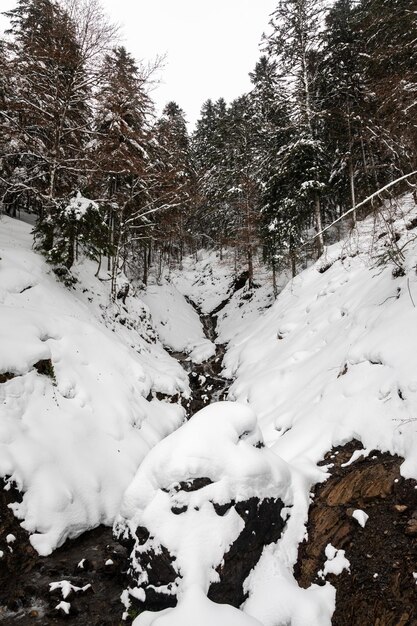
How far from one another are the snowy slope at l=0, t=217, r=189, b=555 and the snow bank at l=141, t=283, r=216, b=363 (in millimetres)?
5148

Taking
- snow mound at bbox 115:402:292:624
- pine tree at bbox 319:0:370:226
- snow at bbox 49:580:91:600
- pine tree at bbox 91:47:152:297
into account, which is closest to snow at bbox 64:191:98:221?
pine tree at bbox 91:47:152:297

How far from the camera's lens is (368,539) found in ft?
14.2

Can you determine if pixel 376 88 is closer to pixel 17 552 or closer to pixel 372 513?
pixel 372 513

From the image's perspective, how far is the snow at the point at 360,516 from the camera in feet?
14.8

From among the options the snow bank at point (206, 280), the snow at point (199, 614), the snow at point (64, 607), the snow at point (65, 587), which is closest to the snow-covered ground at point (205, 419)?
the snow at point (199, 614)

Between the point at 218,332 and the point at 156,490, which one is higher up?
the point at 156,490

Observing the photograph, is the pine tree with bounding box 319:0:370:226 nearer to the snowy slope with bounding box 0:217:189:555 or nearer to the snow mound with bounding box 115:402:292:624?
the snowy slope with bounding box 0:217:189:555

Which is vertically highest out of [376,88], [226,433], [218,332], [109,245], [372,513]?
[376,88]

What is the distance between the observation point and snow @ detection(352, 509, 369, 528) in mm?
4520

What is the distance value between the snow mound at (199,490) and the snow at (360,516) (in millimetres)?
958

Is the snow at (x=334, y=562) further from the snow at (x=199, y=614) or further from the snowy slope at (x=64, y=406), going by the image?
the snowy slope at (x=64, y=406)

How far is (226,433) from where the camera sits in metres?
5.14

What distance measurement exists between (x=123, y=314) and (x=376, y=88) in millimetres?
11675

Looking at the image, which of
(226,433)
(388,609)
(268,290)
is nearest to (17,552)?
(226,433)
